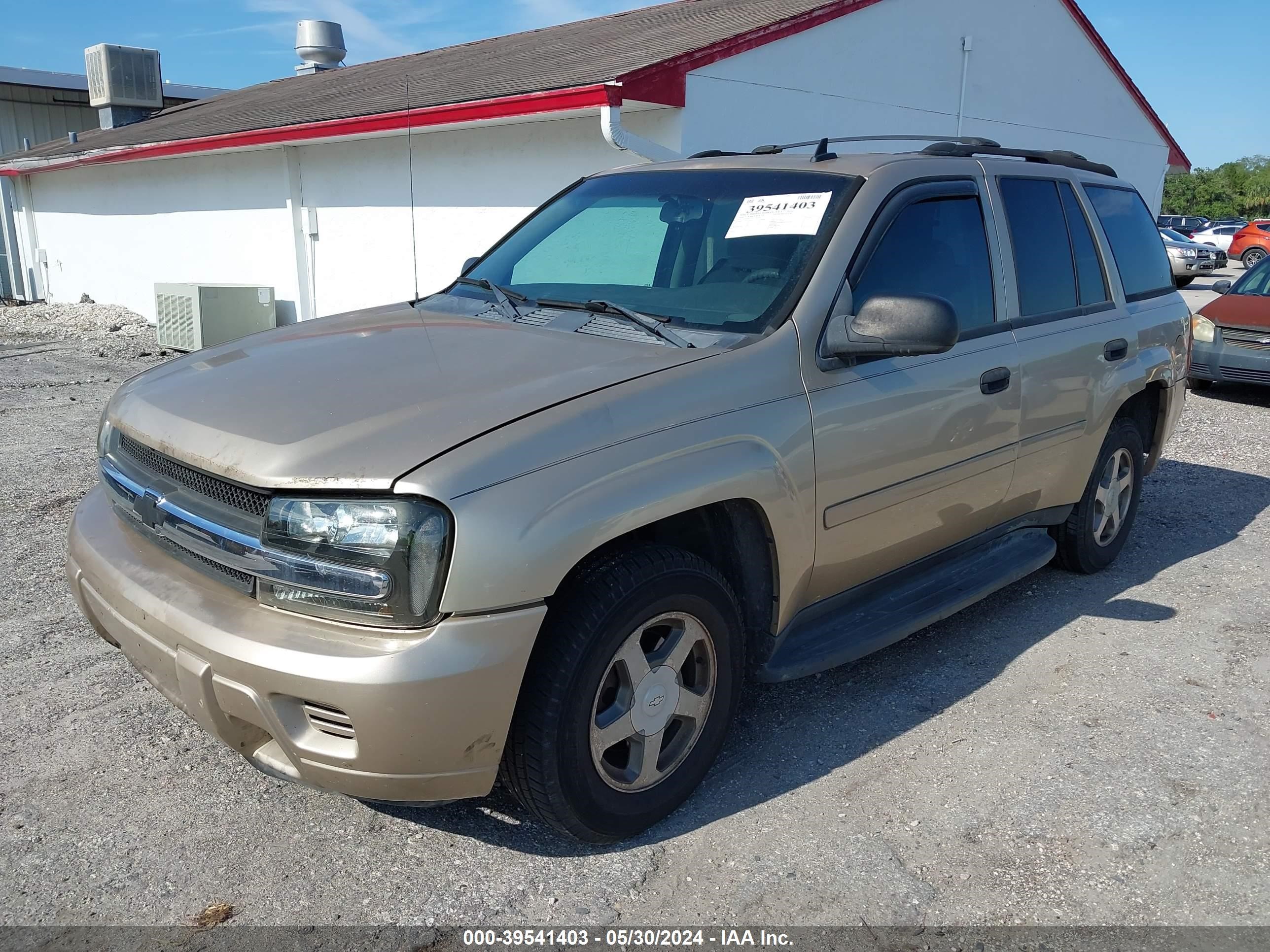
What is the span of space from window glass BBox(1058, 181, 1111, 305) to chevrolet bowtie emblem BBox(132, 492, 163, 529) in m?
3.77

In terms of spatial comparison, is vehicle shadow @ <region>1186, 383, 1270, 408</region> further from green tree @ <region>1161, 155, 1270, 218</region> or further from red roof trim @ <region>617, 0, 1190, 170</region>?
green tree @ <region>1161, 155, 1270, 218</region>

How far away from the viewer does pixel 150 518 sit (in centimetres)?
278

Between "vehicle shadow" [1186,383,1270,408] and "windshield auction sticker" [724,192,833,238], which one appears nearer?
"windshield auction sticker" [724,192,833,238]

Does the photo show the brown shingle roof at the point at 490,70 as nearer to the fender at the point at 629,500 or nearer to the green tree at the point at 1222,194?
the fender at the point at 629,500

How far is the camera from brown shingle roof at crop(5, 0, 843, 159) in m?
9.53

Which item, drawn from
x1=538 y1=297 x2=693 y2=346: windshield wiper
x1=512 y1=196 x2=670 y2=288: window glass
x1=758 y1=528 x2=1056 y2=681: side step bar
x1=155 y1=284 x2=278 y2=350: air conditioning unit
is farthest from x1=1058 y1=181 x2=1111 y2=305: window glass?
x1=155 y1=284 x2=278 y2=350: air conditioning unit

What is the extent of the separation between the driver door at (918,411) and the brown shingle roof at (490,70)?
5.22m

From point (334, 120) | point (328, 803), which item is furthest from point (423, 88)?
point (328, 803)

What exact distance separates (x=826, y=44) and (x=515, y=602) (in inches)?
379

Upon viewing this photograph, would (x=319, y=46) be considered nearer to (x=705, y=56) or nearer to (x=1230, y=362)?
(x=705, y=56)

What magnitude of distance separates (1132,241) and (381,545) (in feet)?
14.0

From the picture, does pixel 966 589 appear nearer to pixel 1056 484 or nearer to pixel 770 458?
pixel 1056 484

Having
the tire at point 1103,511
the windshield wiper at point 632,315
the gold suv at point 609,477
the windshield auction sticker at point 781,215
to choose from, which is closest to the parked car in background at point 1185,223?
the tire at point 1103,511

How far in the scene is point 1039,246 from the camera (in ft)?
13.9
